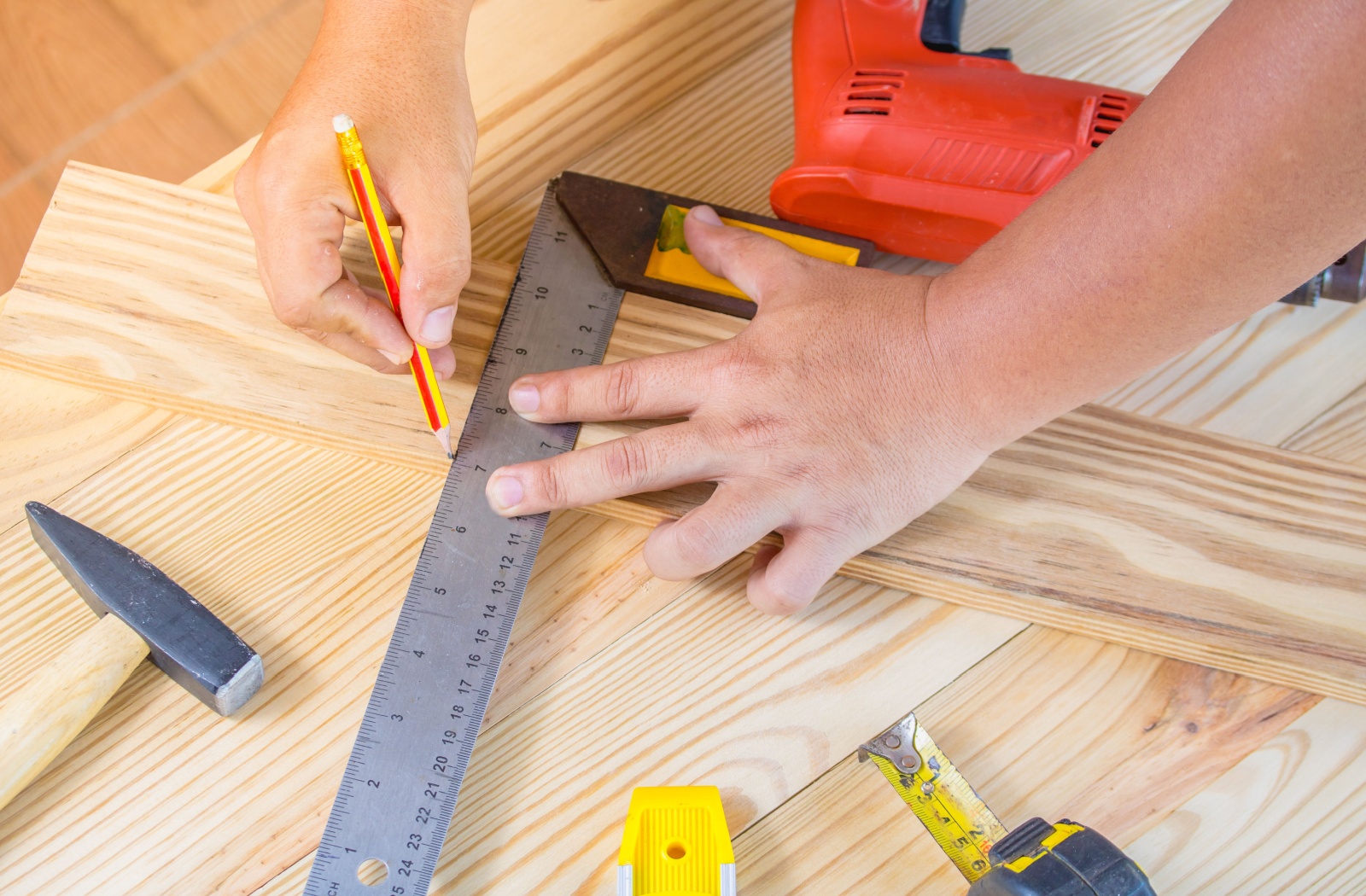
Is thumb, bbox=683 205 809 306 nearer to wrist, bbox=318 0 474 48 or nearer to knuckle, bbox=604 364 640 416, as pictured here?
knuckle, bbox=604 364 640 416

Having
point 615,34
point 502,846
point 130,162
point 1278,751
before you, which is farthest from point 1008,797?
point 130,162

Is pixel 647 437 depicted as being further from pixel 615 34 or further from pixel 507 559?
pixel 615 34

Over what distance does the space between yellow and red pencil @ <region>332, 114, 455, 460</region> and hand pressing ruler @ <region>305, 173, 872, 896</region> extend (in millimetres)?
77

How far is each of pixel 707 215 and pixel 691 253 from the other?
0.05 meters

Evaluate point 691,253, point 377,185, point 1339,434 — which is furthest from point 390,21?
point 1339,434

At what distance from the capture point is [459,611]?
3.26 feet

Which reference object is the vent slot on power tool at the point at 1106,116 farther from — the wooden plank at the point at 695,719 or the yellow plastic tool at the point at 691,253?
the wooden plank at the point at 695,719

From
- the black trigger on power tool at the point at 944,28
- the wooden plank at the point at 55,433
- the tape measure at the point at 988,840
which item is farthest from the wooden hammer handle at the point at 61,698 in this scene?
the black trigger on power tool at the point at 944,28

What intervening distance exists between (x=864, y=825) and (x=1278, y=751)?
49cm

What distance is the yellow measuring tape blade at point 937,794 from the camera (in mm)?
939

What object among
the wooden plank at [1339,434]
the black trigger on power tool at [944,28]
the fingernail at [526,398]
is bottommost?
the wooden plank at [1339,434]

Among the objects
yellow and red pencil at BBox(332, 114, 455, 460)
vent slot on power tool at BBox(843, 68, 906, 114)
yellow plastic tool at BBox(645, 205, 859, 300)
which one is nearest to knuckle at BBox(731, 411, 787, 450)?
yellow plastic tool at BBox(645, 205, 859, 300)

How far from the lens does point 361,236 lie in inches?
44.9

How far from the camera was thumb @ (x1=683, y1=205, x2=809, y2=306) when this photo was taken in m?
1.08
